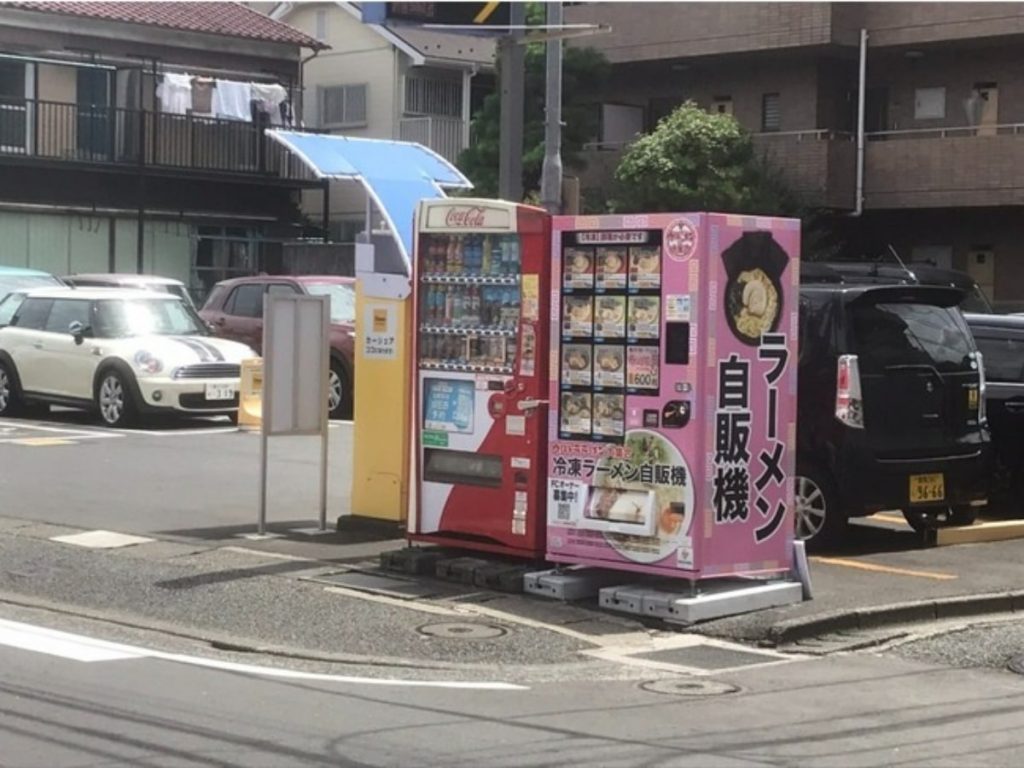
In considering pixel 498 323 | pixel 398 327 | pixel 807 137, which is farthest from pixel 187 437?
pixel 807 137

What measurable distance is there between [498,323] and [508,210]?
0.73 metres

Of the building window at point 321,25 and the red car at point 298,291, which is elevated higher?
the building window at point 321,25

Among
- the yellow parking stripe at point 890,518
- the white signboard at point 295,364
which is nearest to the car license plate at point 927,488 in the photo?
the yellow parking stripe at point 890,518

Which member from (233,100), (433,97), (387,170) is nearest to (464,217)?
(387,170)

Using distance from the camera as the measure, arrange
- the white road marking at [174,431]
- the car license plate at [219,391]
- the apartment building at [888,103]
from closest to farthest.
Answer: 1. the white road marking at [174,431]
2. the car license plate at [219,391]
3. the apartment building at [888,103]

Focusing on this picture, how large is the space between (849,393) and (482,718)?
5.00 metres

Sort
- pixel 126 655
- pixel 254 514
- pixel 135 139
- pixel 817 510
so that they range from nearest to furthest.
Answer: pixel 126 655 → pixel 817 510 → pixel 254 514 → pixel 135 139

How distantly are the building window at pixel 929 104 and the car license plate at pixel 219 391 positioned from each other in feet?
58.8

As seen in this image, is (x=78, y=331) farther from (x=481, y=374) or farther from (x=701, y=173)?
(x=701, y=173)

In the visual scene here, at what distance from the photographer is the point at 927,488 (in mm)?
11812

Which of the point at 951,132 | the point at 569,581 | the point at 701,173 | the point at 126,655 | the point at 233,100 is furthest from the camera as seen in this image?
the point at 233,100

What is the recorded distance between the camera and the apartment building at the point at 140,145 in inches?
1336

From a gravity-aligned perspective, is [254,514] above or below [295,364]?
below

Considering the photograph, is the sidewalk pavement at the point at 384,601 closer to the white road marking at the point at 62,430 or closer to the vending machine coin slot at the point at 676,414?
the vending machine coin slot at the point at 676,414
